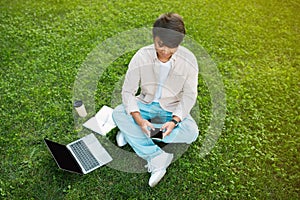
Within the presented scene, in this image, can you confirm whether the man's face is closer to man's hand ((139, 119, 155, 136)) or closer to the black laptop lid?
man's hand ((139, 119, 155, 136))

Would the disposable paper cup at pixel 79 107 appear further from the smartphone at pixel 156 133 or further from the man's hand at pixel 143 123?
the smartphone at pixel 156 133

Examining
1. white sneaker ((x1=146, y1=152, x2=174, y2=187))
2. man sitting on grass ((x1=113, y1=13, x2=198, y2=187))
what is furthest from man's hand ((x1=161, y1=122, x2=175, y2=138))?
white sneaker ((x1=146, y1=152, x2=174, y2=187))

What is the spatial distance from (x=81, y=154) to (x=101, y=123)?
30cm

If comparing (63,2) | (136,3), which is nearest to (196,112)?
(136,3)

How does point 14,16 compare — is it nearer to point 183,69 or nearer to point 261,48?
point 183,69

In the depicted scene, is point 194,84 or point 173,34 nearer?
point 173,34

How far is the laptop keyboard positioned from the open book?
163 mm

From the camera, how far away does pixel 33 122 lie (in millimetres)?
2250

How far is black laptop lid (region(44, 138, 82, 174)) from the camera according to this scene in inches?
75.8

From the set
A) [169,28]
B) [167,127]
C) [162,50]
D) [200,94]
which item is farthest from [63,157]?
[200,94]

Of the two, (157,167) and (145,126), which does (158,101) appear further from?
(157,167)

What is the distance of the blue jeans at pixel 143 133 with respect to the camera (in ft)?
6.42

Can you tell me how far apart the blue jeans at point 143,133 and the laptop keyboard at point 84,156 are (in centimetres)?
28

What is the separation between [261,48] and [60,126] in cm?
197
